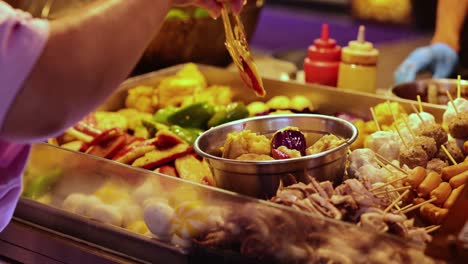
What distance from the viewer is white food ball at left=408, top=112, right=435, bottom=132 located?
2.05m

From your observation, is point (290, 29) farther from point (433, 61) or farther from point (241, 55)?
point (241, 55)

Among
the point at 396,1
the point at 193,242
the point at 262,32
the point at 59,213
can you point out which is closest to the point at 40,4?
the point at 59,213

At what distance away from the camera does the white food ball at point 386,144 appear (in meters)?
1.97

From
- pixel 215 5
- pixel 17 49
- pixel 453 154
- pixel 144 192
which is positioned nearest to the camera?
pixel 17 49

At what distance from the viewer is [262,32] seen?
27.2ft

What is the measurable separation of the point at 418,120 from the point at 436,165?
25 centimetres

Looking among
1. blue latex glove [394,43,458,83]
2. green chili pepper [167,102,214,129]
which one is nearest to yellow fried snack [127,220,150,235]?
green chili pepper [167,102,214,129]

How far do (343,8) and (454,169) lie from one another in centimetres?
734

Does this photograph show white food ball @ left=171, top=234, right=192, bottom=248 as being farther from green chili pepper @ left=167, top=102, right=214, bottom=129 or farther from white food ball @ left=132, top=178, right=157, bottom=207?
green chili pepper @ left=167, top=102, right=214, bottom=129

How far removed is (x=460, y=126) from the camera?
6.56 feet

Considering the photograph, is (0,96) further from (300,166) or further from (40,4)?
(40,4)

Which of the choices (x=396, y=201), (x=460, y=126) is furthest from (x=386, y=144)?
(x=396, y=201)

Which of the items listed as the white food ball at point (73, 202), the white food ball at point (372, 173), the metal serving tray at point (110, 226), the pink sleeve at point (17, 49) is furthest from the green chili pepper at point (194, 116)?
the pink sleeve at point (17, 49)

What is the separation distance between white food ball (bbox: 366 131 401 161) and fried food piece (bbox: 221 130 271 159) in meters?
0.38
